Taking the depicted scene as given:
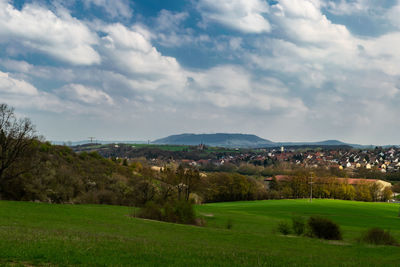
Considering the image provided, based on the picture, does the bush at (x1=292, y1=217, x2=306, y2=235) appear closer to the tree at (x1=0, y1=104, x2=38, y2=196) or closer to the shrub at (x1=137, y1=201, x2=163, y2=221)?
the shrub at (x1=137, y1=201, x2=163, y2=221)

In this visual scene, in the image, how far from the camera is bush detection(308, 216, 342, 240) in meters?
34.1

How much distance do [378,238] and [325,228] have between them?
5.04 metres

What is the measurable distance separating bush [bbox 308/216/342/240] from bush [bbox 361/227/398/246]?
10.7ft

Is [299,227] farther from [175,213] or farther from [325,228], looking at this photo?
[175,213]

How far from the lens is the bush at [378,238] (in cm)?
3003

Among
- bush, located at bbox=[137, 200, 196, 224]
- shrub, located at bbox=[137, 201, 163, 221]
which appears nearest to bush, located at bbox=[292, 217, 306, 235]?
bush, located at bbox=[137, 200, 196, 224]

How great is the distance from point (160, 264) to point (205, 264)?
5.19ft

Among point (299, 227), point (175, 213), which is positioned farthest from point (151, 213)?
point (299, 227)

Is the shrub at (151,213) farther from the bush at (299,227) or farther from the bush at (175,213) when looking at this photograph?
the bush at (299,227)

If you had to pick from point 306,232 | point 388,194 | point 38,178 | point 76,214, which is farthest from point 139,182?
point 388,194

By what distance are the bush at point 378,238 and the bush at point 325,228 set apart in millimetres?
3275

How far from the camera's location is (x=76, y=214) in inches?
1382

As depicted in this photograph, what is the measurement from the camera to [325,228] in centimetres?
3416

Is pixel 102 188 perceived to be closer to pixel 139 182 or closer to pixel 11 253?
pixel 139 182
